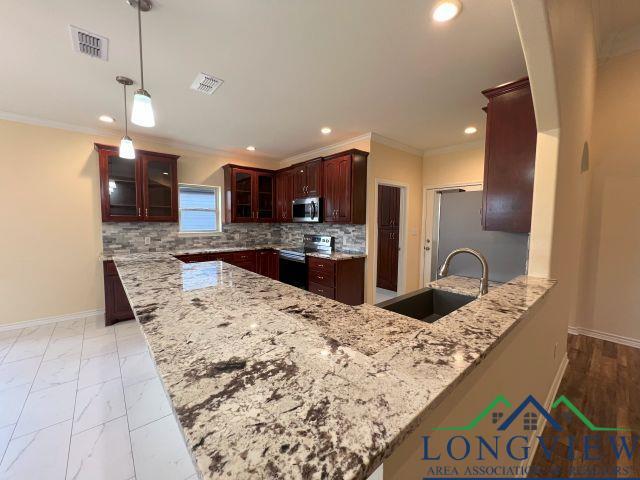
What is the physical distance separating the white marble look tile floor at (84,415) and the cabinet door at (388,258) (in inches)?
156

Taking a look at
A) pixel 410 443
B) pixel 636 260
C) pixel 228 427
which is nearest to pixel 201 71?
pixel 228 427

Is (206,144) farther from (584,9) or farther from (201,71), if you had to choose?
(584,9)

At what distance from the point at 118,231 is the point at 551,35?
191 inches

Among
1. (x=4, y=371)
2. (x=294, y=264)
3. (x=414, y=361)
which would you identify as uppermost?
(x=414, y=361)

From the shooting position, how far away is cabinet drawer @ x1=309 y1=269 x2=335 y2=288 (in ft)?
12.0

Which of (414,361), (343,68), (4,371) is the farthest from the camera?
(4,371)

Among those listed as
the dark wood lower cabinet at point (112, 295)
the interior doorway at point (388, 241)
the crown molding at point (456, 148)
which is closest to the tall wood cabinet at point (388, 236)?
the interior doorway at point (388, 241)

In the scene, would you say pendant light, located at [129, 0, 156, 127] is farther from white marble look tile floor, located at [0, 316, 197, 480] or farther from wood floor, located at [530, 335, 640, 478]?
wood floor, located at [530, 335, 640, 478]

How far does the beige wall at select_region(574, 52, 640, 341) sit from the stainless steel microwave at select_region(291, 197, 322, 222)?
3176mm

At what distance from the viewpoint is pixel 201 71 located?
7.17ft

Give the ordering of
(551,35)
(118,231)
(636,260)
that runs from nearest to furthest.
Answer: (551,35) → (636,260) → (118,231)

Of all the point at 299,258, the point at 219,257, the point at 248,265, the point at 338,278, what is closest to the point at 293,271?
the point at 299,258

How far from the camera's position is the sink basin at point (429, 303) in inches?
70.9

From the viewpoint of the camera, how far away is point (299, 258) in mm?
4109
